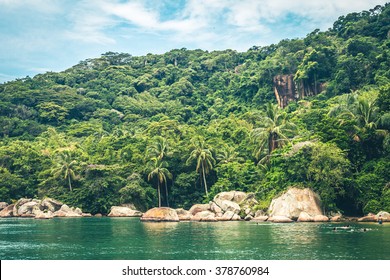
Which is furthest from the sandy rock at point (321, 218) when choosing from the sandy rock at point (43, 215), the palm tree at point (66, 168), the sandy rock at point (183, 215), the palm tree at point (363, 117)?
the palm tree at point (66, 168)

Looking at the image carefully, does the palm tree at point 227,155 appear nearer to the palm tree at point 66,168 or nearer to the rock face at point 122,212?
the rock face at point 122,212

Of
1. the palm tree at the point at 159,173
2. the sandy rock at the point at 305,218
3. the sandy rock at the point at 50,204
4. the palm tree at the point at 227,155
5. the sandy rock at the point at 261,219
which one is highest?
the palm tree at the point at 227,155

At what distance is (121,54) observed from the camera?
184 meters

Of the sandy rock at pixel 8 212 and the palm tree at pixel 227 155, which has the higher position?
the palm tree at pixel 227 155

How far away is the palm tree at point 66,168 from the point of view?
246 feet

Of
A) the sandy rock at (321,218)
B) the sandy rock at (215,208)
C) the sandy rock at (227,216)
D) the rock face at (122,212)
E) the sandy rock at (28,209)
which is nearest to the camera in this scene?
the sandy rock at (321,218)

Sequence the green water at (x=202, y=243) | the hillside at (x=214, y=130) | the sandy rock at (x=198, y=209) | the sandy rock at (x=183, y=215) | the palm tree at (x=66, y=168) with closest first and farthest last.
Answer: the green water at (x=202, y=243)
the hillside at (x=214, y=130)
the sandy rock at (x=183, y=215)
the sandy rock at (x=198, y=209)
the palm tree at (x=66, y=168)

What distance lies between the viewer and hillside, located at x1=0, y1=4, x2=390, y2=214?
53969 millimetres

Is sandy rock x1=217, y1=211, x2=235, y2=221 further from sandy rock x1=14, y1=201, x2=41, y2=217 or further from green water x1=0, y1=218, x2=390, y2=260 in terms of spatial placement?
sandy rock x1=14, y1=201, x2=41, y2=217

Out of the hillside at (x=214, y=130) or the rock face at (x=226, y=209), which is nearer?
Result: the hillside at (x=214, y=130)

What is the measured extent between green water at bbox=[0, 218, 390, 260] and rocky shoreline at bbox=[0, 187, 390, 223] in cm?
543

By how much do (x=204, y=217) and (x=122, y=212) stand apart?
641 inches
